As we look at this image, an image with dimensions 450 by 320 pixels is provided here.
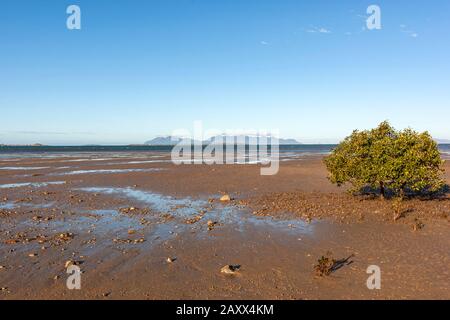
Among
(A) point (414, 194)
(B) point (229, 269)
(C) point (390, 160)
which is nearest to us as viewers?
(B) point (229, 269)

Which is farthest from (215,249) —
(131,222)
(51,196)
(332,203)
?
(51,196)

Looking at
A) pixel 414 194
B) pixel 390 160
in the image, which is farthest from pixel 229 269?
pixel 414 194

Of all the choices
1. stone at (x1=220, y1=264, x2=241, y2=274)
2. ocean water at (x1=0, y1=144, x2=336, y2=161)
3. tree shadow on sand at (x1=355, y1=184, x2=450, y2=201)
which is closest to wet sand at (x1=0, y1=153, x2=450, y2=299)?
stone at (x1=220, y1=264, x2=241, y2=274)

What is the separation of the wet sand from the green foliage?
1.43 meters

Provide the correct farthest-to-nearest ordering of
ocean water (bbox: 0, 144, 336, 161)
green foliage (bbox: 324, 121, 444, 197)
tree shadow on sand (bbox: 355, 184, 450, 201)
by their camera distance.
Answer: ocean water (bbox: 0, 144, 336, 161) → tree shadow on sand (bbox: 355, 184, 450, 201) → green foliage (bbox: 324, 121, 444, 197)

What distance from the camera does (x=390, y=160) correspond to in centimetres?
1814

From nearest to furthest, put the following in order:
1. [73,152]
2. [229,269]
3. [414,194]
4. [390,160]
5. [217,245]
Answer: [229,269] < [217,245] < [390,160] < [414,194] < [73,152]

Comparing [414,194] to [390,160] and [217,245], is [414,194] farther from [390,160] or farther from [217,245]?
[217,245]

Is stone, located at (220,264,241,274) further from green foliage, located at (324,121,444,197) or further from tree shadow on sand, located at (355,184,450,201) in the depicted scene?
tree shadow on sand, located at (355,184,450,201)

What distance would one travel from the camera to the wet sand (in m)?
8.95

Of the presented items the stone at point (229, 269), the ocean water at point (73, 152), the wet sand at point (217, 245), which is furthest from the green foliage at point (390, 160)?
the ocean water at point (73, 152)

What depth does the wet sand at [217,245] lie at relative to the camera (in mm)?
8953

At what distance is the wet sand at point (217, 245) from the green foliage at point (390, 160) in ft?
4.69

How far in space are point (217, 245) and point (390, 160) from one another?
10899 millimetres
